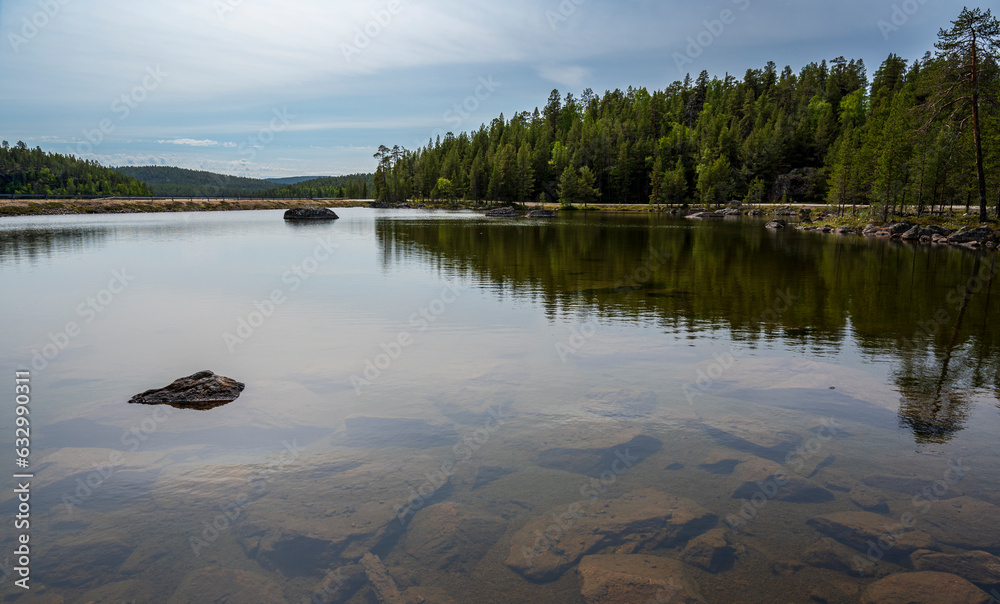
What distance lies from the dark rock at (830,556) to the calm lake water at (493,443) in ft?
0.12

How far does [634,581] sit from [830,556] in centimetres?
305

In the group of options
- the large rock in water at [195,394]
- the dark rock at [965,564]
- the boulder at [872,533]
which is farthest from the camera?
the large rock in water at [195,394]

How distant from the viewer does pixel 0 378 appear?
577 inches

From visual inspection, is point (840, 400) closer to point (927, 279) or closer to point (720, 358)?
point (720, 358)

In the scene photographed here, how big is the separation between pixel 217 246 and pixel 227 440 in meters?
49.0

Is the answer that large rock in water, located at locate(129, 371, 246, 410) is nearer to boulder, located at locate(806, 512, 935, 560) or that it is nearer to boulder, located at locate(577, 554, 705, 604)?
boulder, located at locate(577, 554, 705, 604)

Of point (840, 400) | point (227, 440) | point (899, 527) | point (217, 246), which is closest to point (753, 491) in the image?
point (899, 527)

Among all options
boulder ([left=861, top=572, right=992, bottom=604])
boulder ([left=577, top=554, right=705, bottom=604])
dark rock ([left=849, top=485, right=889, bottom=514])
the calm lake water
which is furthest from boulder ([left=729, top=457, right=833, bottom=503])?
boulder ([left=577, top=554, right=705, bottom=604])

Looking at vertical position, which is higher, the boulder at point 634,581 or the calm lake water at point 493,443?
the calm lake water at point 493,443

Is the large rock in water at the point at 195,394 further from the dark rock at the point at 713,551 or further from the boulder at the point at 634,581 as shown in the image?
the dark rock at the point at 713,551

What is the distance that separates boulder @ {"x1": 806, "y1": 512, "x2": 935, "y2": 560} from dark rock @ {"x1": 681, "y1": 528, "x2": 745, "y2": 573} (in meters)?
1.58

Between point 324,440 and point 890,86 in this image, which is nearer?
point 324,440

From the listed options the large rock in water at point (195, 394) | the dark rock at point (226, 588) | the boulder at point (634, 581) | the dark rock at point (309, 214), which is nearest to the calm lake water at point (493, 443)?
the dark rock at point (226, 588)

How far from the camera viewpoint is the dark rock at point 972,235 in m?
53.0
